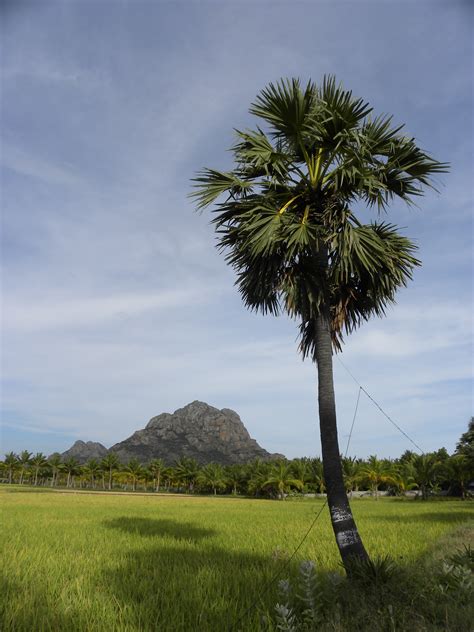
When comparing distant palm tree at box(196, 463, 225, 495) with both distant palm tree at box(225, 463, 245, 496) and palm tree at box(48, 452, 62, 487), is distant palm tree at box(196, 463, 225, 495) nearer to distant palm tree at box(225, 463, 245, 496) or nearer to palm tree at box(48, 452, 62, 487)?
distant palm tree at box(225, 463, 245, 496)

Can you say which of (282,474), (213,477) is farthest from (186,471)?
(282,474)

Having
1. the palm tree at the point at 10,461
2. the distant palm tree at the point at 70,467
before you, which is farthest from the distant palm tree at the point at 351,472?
the palm tree at the point at 10,461

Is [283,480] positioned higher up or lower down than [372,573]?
lower down

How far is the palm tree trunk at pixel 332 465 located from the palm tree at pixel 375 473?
2477 inches

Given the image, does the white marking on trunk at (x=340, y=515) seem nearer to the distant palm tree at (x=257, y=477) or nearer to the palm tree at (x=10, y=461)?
the distant palm tree at (x=257, y=477)

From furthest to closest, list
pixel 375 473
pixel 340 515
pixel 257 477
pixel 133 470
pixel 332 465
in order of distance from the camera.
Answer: pixel 133 470
pixel 257 477
pixel 375 473
pixel 332 465
pixel 340 515

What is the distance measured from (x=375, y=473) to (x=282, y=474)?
14128 mm

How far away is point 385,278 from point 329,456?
4.17m

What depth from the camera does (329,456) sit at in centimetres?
880

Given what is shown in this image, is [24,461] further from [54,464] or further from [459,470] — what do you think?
[459,470]

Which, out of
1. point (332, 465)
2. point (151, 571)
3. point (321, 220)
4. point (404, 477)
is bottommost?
point (404, 477)

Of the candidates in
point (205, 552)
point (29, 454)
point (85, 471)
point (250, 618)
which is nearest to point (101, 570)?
point (205, 552)

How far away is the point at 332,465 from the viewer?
8.77 meters

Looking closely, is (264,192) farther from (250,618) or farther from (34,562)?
(34,562)
